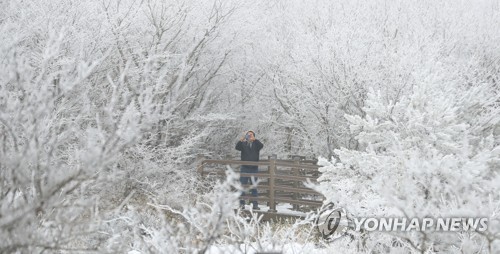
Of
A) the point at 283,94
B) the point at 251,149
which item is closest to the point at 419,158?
the point at 251,149

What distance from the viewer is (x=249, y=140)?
10742 millimetres

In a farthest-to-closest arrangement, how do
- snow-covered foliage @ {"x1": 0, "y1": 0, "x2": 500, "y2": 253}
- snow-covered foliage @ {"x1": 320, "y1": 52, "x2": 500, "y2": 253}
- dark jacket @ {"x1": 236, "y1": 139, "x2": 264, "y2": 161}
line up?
dark jacket @ {"x1": 236, "y1": 139, "x2": 264, "y2": 161} → snow-covered foliage @ {"x1": 0, "y1": 0, "x2": 500, "y2": 253} → snow-covered foliage @ {"x1": 320, "y1": 52, "x2": 500, "y2": 253}

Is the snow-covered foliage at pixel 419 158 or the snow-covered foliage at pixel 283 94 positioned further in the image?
the snow-covered foliage at pixel 283 94

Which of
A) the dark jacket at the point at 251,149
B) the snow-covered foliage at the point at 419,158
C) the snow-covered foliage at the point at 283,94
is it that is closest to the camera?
the snow-covered foliage at the point at 419,158

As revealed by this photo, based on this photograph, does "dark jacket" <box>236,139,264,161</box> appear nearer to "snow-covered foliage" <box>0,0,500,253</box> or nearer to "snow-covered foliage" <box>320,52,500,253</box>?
"snow-covered foliage" <box>0,0,500,253</box>

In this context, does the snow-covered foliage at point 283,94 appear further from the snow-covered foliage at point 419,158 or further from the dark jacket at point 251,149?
the dark jacket at point 251,149

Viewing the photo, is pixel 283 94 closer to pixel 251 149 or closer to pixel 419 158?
pixel 251 149

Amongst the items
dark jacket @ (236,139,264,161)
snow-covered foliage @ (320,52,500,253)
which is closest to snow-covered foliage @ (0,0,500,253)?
snow-covered foliage @ (320,52,500,253)

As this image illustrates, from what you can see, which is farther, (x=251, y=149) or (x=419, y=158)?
(x=251, y=149)

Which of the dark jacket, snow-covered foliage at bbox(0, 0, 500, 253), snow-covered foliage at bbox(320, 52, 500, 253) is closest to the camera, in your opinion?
snow-covered foliage at bbox(320, 52, 500, 253)

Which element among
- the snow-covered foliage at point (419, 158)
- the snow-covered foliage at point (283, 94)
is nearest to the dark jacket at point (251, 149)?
the snow-covered foliage at point (283, 94)

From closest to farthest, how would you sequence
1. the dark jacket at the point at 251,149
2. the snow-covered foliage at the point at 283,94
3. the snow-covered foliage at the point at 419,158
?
the snow-covered foliage at the point at 419,158 < the snow-covered foliage at the point at 283,94 < the dark jacket at the point at 251,149

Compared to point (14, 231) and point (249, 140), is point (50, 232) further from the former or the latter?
point (249, 140)

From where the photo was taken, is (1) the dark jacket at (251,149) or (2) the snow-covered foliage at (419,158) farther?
(1) the dark jacket at (251,149)
